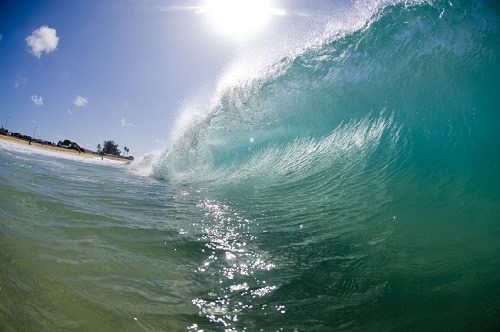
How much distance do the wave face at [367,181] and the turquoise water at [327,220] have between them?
0.03 m

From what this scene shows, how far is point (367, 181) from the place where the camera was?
5543 mm

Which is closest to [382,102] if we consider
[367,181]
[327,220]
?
[367,181]

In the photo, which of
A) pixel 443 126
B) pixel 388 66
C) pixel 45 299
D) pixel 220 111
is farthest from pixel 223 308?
pixel 220 111

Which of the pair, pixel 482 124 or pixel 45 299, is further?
pixel 482 124

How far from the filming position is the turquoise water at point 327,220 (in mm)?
2160

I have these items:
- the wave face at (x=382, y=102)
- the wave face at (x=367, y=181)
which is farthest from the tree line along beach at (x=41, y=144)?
the wave face at (x=367, y=181)

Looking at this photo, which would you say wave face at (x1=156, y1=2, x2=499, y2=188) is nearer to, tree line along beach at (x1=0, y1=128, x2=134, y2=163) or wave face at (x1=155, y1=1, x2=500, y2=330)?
Answer: wave face at (x1=155, y1=1, x2=500, y2=330)

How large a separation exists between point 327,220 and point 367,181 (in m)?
1.61

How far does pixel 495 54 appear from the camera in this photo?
21.4ft

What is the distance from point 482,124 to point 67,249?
677 cm

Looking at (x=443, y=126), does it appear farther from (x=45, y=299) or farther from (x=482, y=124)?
(x=45, y=299)

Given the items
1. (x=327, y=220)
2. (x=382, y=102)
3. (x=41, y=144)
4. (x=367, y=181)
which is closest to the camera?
(x=327, y=220)

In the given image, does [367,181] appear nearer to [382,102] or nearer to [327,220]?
[327,220]

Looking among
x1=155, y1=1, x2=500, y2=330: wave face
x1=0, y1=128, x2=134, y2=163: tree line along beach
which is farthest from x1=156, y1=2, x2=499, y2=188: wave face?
x1=0, y1=128, x2=134, y2=163: tree line along beach
